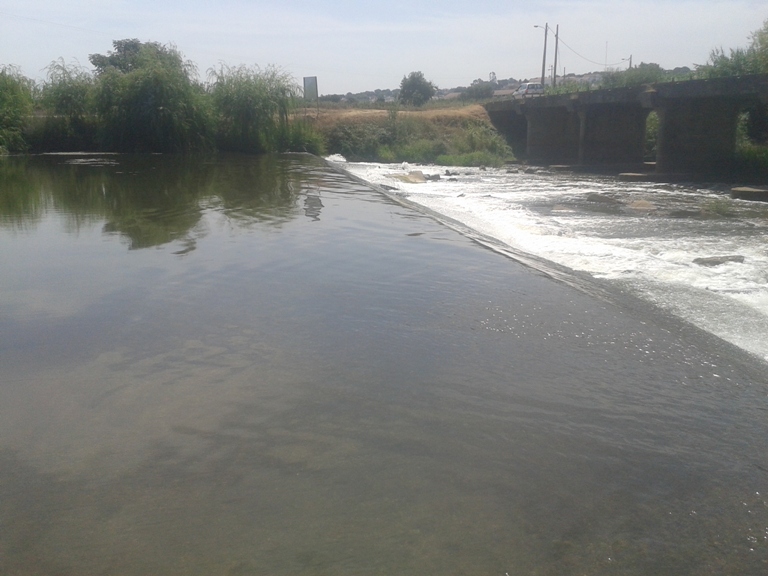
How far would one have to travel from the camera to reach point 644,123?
101 ft

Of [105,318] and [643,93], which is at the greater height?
[643,93]

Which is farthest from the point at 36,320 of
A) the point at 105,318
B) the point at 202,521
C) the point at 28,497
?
the point at 202,521

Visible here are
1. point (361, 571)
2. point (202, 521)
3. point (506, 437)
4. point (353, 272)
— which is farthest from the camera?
point (353, 272)

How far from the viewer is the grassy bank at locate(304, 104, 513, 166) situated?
35.8 metres

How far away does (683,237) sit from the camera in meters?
12.2

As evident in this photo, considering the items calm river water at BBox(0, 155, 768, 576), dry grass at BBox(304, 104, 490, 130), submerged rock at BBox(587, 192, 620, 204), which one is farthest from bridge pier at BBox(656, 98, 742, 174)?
dry grass at BBox(304, 104, 490, 130)

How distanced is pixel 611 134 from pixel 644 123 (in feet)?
4.77

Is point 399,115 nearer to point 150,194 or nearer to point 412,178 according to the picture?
point 412,178

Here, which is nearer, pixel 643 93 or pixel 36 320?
pixel 36 320

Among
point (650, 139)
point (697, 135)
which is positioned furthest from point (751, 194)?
point (650, 139)

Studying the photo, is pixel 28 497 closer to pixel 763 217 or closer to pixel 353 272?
pixel 353 272

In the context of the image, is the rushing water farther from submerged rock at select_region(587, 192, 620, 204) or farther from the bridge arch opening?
the bridge arch opening

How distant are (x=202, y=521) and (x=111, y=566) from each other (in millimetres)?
486

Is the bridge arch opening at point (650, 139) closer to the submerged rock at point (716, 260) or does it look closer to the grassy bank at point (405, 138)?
the grassy bank at point (405, 138)
